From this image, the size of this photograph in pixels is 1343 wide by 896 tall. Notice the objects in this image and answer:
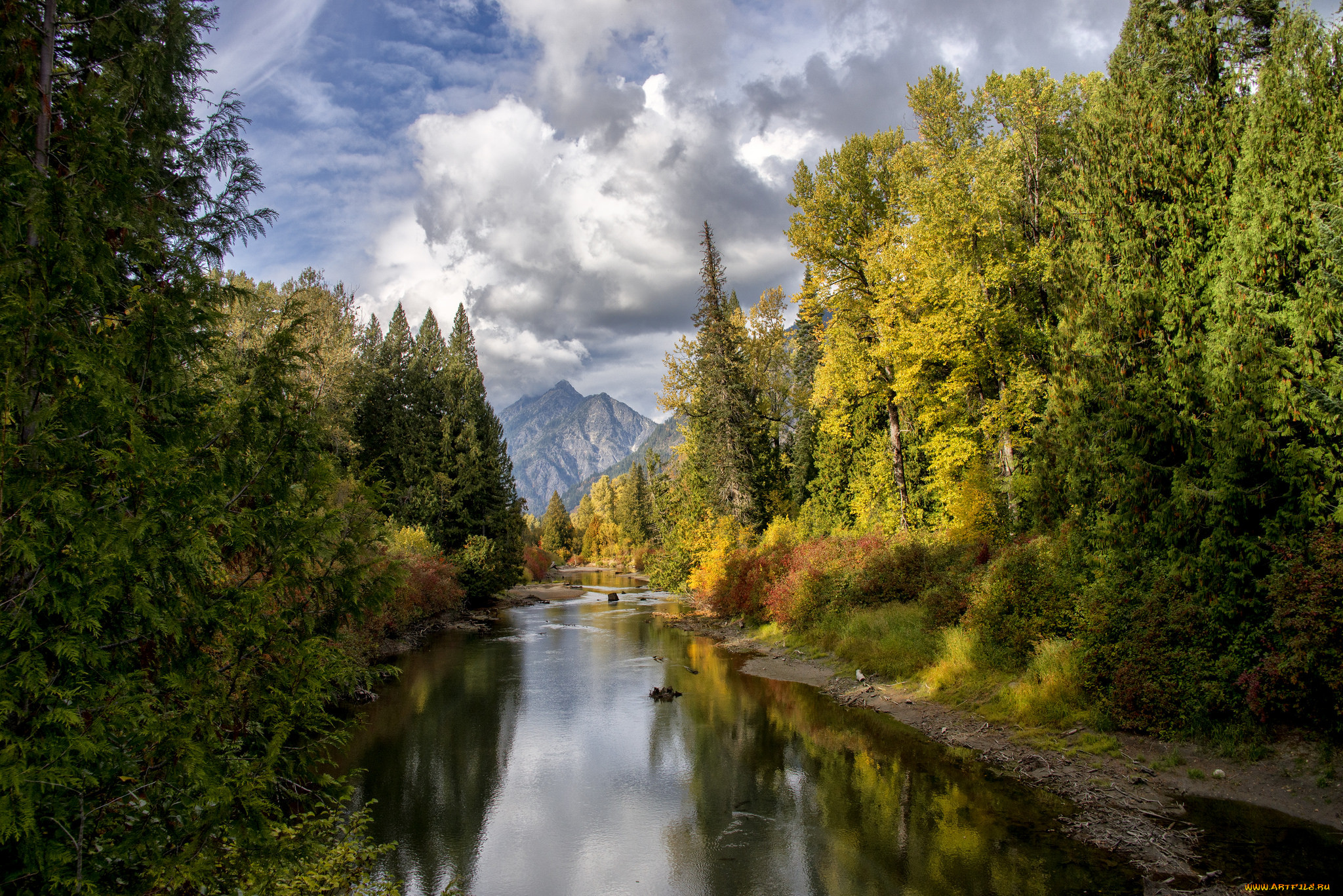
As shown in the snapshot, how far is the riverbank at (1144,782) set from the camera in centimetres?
970

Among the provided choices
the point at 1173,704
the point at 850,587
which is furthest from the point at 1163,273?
the point at 850,587

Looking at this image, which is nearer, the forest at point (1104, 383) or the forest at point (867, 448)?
the forest at point (867, 448)

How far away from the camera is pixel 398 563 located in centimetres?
600

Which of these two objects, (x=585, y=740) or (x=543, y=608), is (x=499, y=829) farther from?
(x=543, y=608)

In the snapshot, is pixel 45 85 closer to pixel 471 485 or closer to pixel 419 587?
pixel 419 587

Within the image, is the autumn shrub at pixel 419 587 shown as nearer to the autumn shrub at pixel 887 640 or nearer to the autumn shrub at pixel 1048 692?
the autumn shrub at pixel 887 640

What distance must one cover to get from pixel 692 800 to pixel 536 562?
2715 inches

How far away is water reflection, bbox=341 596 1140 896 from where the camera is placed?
10.2 m

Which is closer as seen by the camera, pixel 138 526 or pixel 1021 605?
pixel 138 526

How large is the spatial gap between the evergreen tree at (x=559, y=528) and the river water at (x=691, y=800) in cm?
9452

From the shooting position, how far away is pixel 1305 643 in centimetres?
1043

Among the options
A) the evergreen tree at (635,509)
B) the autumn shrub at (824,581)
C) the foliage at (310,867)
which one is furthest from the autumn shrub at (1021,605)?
the evergreen tree at (635,509)

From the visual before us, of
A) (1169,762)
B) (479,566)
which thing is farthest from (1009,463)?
(479,566)

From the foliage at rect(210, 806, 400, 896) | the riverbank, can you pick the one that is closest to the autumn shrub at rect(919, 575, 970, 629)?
the riverbank
